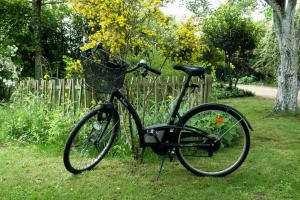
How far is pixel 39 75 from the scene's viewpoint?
11219 mm

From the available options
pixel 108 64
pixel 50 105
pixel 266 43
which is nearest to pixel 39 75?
pixel 50 105

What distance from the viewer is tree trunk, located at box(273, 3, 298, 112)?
9.39 meters

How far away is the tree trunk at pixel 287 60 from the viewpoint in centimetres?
939

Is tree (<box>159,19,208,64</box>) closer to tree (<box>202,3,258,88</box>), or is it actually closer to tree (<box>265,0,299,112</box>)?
tree (<box>265,0,299,112</box>)

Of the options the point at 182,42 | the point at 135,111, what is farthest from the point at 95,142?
the point at 182,42

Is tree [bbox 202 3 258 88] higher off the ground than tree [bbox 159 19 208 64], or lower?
higher

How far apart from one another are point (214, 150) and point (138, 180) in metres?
0.94

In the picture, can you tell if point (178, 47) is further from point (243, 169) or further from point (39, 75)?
point (39, 75)

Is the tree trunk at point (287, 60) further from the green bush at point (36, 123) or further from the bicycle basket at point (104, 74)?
the bicycle basket at point (104, 74)

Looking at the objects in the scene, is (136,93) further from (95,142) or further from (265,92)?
(265,92)

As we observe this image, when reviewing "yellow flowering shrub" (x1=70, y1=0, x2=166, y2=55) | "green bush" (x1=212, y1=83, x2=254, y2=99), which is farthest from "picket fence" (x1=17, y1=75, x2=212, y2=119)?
"green bush" (x1=212, y1=83, x2=254, y2=99)

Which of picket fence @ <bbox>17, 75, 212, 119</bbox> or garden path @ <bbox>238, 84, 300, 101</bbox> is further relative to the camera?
garden path @ <bbox>238, 84, 300, 101</bbox>

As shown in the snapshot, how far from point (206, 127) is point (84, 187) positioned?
1.99 m

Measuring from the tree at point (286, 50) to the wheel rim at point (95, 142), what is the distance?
5948 mm
